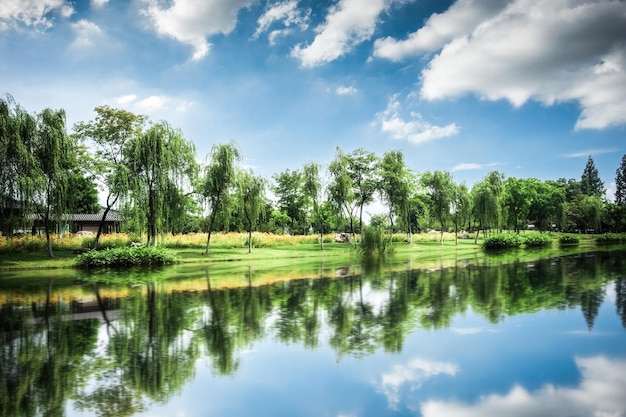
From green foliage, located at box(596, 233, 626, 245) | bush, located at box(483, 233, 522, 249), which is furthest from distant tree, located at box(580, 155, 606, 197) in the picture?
bush, located at box(483, 233, 522, 249)

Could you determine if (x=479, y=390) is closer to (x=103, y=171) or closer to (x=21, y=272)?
(x=21, y=272)

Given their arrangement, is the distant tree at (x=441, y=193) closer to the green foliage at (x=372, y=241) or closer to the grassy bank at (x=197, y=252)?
the grassy bank at (x=197, y=252)

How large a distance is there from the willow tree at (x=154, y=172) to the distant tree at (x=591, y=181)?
385ft

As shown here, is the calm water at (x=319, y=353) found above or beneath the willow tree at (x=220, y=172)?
beneath

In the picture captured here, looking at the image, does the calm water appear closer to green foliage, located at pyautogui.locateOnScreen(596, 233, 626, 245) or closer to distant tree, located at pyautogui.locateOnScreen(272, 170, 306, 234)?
green foliage, located at pyautogui.locateOnScreen(596, 233, 626, 245)

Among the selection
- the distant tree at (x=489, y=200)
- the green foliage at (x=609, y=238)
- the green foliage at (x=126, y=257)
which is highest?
the distant tree at (x=489, y=200)

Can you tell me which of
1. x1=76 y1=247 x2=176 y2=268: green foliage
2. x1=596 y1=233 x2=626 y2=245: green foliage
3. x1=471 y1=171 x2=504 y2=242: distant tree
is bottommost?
x1=596 y1=233 x2=626 y2=245: green foliage

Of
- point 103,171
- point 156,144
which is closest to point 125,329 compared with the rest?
point 156,144

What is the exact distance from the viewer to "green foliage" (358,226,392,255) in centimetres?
3528

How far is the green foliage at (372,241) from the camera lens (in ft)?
116

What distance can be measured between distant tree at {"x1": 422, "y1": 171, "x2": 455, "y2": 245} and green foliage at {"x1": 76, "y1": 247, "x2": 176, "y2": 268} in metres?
33.3

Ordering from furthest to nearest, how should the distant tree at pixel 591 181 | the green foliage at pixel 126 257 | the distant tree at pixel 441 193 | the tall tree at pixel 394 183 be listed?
the distant tree at pixel 591 181
the distant tree at pixel 441 193
the tall tree at pixel 394 183
the green foliage at pixel 126 257

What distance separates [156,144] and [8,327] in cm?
2038

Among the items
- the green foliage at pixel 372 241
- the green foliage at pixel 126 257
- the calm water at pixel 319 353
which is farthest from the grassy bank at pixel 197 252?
the calm water at pixel 319 353
